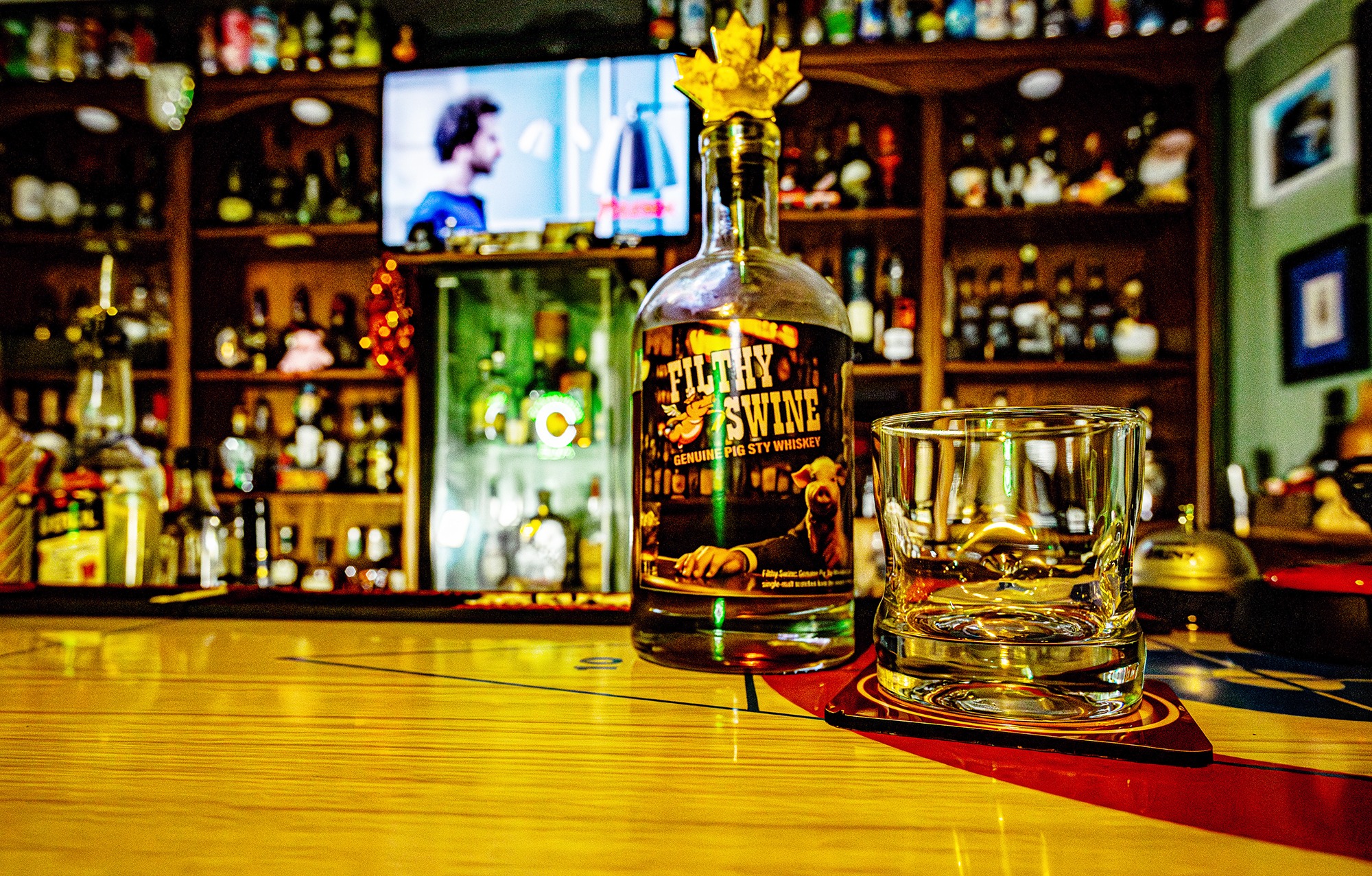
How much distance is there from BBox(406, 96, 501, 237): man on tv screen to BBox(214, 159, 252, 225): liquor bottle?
0.74 metres

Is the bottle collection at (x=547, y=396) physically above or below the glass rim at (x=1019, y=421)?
above

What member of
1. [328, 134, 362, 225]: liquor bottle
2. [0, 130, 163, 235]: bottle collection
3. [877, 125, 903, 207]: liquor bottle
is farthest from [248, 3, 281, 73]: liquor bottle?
[877, 125, 903, 207]: liquor bottle

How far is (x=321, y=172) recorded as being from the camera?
2.66 meters

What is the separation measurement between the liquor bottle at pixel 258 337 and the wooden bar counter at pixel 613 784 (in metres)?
2.35

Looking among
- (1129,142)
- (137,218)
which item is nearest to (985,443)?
(1129,142)

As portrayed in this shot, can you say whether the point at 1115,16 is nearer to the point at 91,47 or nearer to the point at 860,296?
the point at 860,296

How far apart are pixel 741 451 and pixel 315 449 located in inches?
93.9

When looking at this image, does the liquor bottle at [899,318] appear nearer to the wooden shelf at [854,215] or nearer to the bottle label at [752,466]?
the wooden shelf at [854,215]

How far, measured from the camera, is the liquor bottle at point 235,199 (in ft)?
8.23

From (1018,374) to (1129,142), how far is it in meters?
0.77

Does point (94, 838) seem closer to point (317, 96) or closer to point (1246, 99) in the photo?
point (317, 96)

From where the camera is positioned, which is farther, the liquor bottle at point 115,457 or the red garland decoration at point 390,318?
the red garland decoration at point 390,318

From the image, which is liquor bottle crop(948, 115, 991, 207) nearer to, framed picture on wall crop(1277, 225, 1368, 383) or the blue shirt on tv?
framed picture on wall crop(1277, 225, 1368, 383)

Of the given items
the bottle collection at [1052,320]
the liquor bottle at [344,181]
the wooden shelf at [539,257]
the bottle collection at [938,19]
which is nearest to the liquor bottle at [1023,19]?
the bottle collection at [938,19]
